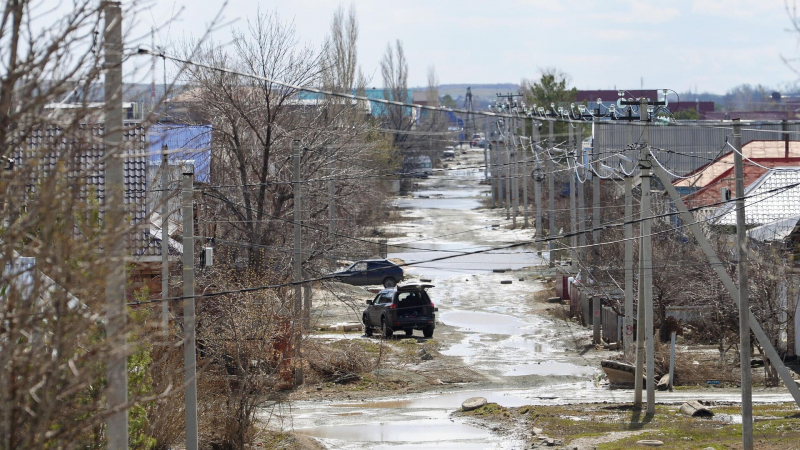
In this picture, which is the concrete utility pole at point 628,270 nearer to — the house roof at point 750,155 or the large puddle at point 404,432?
the large puddle at point 404,432

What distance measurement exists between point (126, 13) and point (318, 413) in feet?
48.5

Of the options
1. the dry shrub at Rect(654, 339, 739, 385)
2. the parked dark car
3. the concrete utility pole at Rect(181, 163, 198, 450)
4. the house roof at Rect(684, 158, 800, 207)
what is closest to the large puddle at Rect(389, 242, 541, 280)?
the parked dark car

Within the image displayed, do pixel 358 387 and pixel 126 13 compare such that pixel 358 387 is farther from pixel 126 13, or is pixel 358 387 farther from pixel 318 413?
pixel 126 13

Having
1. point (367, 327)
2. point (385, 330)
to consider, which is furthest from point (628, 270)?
point (367, 327)

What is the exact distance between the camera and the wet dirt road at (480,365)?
1728cm

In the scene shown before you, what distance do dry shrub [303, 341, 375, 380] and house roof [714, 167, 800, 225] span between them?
1057cm

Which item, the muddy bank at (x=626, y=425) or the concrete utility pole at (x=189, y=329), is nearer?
the concrete utility pole at (x=189, y=329)

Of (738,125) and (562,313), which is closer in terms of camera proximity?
(738,125)

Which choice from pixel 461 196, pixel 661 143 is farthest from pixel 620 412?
pixel 461 196

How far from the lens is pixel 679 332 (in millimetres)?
27328

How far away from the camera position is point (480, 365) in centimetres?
2422

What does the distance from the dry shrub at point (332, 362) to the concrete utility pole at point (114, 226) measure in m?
16.0

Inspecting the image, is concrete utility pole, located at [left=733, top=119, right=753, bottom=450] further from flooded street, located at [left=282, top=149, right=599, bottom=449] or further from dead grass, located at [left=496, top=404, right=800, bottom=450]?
flooded street, located at [left=282, top=149, right=599, bottom=449]

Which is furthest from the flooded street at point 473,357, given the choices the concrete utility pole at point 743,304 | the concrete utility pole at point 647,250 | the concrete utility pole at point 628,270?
the concrete utility pole at point 743,304
